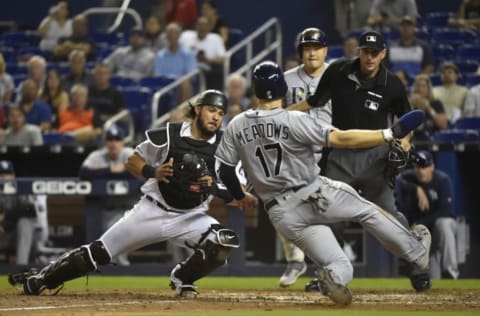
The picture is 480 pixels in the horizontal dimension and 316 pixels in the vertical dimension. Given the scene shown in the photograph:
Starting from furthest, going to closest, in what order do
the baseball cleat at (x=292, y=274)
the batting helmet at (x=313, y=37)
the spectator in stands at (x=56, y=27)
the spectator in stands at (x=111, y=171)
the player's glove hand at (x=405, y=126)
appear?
the spectator in stands at (x=56, y=27)
the spectator in stands at (x=111, y=171)
the baseball cleat at (x=292, y=274)
the batting helmet at (x=313, y=37)
the player's glove hand at (x=405, y=126)

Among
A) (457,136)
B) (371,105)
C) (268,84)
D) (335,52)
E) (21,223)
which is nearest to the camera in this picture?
(268,84)

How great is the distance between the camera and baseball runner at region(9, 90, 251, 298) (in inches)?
306

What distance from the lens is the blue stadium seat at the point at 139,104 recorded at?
46.8 feet

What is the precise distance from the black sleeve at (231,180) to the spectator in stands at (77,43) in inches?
340

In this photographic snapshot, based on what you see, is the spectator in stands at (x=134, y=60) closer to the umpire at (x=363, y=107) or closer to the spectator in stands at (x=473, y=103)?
the spectator in stands at (x=473, y=103)

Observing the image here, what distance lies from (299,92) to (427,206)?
2.67 metres

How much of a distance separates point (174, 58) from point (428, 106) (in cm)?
395

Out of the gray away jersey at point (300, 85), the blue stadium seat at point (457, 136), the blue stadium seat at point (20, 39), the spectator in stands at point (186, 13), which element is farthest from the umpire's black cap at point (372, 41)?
the blue stadium seat at point (20, 39)

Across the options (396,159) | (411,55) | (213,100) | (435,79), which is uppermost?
(411,55)

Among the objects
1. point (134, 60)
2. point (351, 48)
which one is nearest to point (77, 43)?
point (134, 60)

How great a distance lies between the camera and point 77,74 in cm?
1492

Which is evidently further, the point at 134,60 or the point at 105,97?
the point at 134,60

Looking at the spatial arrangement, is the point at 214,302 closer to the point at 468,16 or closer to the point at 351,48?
the point at 351,48

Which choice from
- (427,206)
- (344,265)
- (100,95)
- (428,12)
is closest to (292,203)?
(344,265)
